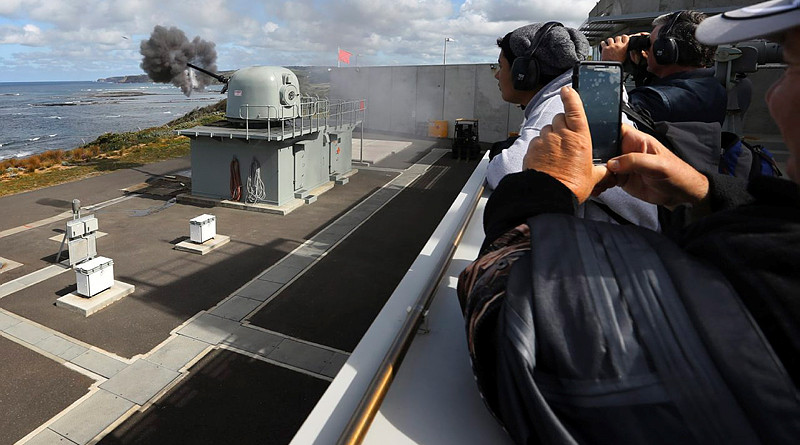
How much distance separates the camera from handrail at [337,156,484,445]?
4.00 ft

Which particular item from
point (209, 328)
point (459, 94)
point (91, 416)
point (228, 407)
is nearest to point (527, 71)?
point (228, 407)

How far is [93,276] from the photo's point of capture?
28.1ft

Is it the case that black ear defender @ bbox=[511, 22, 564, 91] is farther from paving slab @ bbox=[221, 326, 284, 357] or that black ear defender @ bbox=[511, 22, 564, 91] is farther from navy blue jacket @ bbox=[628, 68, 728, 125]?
paving slab @ bbox=[221, 326, 284, 357]

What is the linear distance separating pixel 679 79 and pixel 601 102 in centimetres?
195

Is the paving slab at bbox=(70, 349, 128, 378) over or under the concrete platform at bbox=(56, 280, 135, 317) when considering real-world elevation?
under

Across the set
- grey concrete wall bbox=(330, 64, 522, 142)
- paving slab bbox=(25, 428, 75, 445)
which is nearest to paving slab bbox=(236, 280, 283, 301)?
paving slab bbox=(25, 428, 75, 445)

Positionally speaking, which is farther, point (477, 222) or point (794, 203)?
point (477, 222)

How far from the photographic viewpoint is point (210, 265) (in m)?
10.6

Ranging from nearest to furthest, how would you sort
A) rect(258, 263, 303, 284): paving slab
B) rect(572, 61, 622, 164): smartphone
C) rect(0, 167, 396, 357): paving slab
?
rect(572, 61, 622, 164): smartphone < rect(0, 167, 396, 357): paving slab < rect(258, 263, 303, 284): paving slab

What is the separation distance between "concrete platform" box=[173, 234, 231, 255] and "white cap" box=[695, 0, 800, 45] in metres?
11.5

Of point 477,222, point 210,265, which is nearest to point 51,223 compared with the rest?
point 210,265

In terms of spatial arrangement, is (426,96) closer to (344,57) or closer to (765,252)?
(344,57)

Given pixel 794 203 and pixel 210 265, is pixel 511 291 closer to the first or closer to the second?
pixel 794 203

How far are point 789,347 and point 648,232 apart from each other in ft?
0.99
